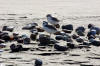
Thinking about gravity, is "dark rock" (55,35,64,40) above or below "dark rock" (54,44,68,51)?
above

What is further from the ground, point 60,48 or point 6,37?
point 6,37

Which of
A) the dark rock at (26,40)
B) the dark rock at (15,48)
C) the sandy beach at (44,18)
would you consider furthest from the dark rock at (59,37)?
the dark rock at (15,48)

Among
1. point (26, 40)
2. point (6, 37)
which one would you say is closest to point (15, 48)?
point (26, 40)

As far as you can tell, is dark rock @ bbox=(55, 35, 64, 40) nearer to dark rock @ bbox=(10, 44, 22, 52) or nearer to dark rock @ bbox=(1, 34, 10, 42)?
dark rock @ bbox=(1, 34, 10, 42)

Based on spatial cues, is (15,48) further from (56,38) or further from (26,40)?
(56,38)

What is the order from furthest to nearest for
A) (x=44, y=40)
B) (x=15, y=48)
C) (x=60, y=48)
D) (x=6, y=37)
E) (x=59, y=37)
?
1. (x=59, y=37)
2. (x=6, y=37)
3. (x=44, y=40)
4. (x=60, y=48)
5. (x=15, y=48)

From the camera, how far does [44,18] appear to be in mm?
15117

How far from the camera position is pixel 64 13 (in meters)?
16.2

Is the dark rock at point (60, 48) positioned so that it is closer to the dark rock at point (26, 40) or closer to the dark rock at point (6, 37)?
the dark rock at point (26, 40)

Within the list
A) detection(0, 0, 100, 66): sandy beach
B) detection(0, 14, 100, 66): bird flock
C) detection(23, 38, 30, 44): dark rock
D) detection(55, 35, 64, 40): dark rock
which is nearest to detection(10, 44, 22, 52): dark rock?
detection(0, 14, 100, 66): bird flock

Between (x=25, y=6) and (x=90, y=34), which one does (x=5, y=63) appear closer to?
(x=90, y=34)

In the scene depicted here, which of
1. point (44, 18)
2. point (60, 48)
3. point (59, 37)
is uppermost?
point (44, 18)

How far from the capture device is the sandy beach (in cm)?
905

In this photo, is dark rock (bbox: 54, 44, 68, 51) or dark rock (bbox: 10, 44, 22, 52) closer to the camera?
dark rock (bbox: 10, 44, 22, 52)
